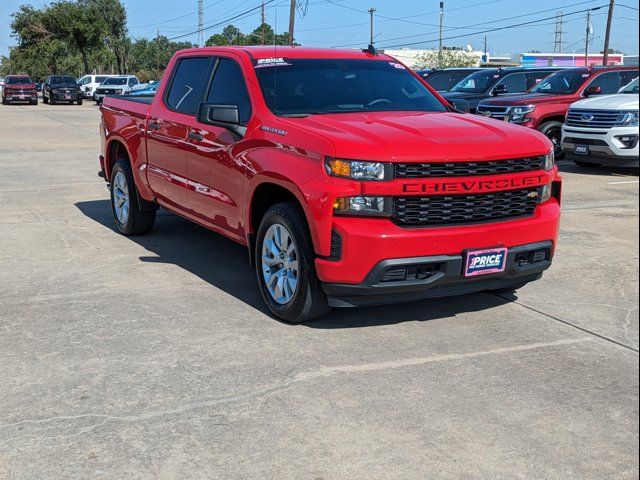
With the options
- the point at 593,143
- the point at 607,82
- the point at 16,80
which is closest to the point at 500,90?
the point at 607,82

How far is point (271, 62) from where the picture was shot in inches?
245

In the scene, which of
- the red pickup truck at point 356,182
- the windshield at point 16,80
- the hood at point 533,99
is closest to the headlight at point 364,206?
the red pickup truck at point 356,182

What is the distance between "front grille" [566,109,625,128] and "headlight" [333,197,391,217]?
8272 millimetres

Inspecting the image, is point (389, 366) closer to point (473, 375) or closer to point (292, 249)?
point (473, 375)

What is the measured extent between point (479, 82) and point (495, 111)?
12.7ft

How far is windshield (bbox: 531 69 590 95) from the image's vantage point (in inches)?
619

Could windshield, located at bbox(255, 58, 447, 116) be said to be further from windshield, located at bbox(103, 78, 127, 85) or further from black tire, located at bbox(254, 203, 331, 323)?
windshield, located at bbox(103, 78, 127, 85)

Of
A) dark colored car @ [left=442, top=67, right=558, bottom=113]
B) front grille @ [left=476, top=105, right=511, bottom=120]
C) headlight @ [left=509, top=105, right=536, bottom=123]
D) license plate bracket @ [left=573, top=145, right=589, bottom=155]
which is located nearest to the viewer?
license plate bracket @ [left=573, top=145, right=589, bottom=155]

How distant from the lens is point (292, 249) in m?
5.28

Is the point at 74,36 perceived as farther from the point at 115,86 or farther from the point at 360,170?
the point at 360,170

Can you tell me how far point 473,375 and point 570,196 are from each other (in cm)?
714

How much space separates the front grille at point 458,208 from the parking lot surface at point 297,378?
0.77 m

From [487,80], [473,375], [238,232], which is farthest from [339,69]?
[487,80]

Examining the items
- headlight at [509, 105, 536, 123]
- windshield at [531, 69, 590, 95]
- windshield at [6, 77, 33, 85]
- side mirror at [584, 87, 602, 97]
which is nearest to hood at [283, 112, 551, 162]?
headlight at [509, 105, 536, 123]
